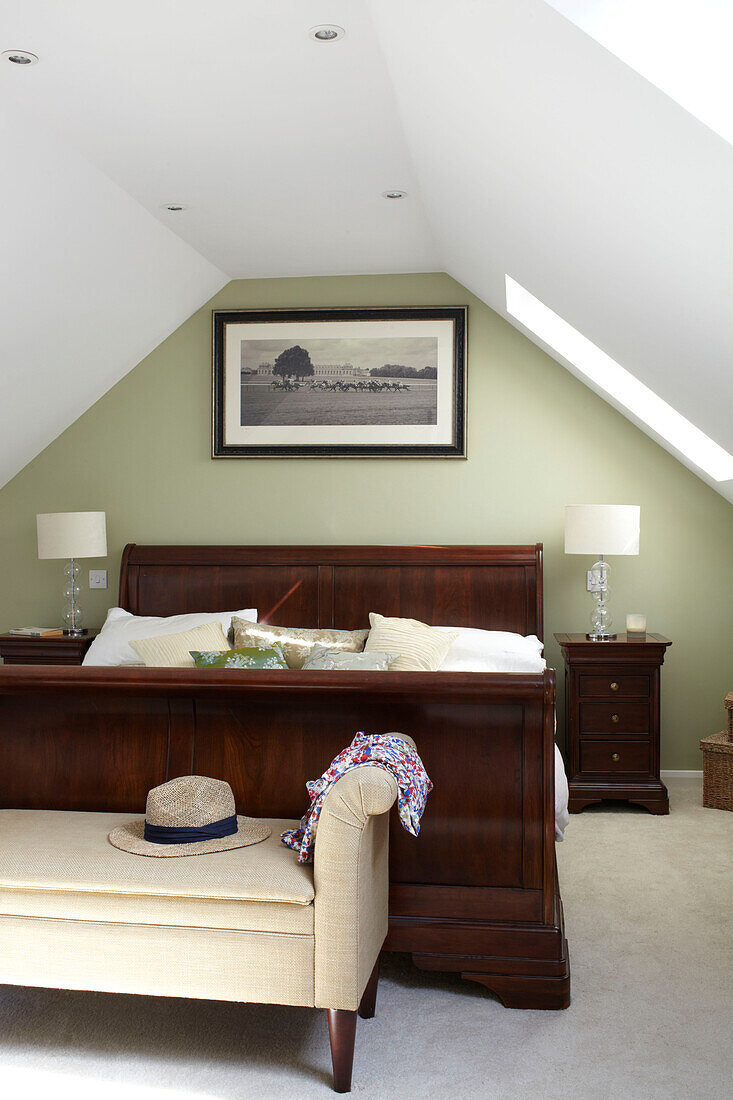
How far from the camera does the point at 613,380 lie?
485 cm

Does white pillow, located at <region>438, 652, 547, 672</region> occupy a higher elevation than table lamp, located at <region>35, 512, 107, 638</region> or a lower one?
lower

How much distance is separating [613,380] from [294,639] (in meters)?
2.05

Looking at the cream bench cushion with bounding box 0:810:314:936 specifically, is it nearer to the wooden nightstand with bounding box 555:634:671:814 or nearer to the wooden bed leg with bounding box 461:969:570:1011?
the wooden bed leg with bounding box 461:969:570:1011

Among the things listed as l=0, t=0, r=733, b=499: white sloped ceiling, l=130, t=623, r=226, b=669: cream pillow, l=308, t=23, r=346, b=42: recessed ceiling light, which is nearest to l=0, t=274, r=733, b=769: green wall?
l=0, t=0, r=733, b=499: white sloped ceiling

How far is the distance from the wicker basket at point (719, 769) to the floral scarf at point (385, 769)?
100 inches

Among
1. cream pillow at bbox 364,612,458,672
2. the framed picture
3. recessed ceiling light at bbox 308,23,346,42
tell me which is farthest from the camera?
the framed picture

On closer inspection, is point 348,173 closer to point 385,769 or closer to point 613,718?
point 385,769

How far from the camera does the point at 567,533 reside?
460 cm

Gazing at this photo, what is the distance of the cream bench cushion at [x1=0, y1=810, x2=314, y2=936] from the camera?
84.9 inches

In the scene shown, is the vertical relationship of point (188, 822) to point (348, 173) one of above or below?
below

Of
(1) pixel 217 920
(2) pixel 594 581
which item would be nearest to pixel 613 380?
(2) pixel 594 581

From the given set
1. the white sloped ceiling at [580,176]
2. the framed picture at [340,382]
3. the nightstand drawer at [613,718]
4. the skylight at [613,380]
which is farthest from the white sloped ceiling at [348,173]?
the nightstand drawer at [613,718]

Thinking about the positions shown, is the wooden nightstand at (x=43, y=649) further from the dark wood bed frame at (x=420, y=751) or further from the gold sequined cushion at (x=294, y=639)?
the dark wood bed frame at (x=420, y=751)

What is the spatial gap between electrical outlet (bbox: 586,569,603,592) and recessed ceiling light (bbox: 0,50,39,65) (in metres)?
3.24
